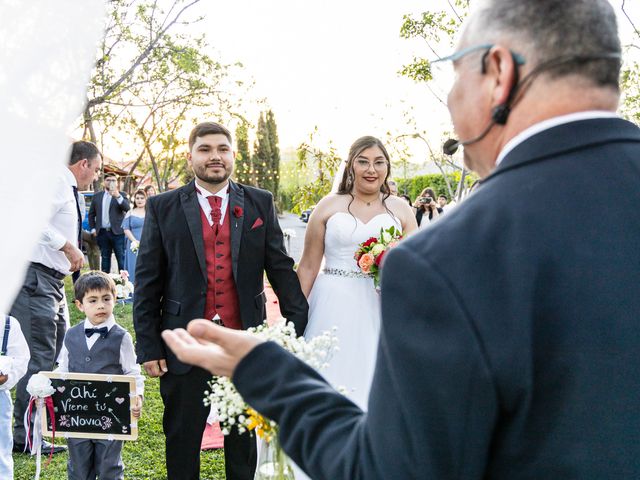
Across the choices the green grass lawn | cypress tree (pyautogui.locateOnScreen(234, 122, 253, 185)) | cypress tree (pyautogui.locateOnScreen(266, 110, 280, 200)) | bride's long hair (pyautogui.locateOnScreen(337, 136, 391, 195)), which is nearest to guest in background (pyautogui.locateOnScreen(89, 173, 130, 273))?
the green grass lawn

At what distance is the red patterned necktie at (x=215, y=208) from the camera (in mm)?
4059

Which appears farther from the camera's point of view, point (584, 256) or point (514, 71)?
point (514, 71)

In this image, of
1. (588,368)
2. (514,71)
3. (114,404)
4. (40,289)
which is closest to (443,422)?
(588,368)

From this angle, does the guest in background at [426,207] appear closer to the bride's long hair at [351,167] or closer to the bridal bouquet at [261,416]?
the bride's long hair at [351,167]

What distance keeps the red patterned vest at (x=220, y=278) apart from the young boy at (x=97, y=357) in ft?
2.18

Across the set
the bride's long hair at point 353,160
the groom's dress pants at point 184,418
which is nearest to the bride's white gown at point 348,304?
the bride's long hair at point 353,160

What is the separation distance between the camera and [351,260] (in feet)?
16.8

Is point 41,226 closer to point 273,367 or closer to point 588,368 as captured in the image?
point 273,367

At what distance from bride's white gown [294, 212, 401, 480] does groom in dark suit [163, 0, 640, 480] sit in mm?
3815

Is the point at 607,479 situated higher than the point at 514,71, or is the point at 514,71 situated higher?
the point at 514,71

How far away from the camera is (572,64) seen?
1.01 meters

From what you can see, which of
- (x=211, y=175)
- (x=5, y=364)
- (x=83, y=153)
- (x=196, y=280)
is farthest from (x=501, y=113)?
(x=83, y=153)

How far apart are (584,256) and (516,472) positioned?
36cm

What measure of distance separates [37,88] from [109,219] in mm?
12990
